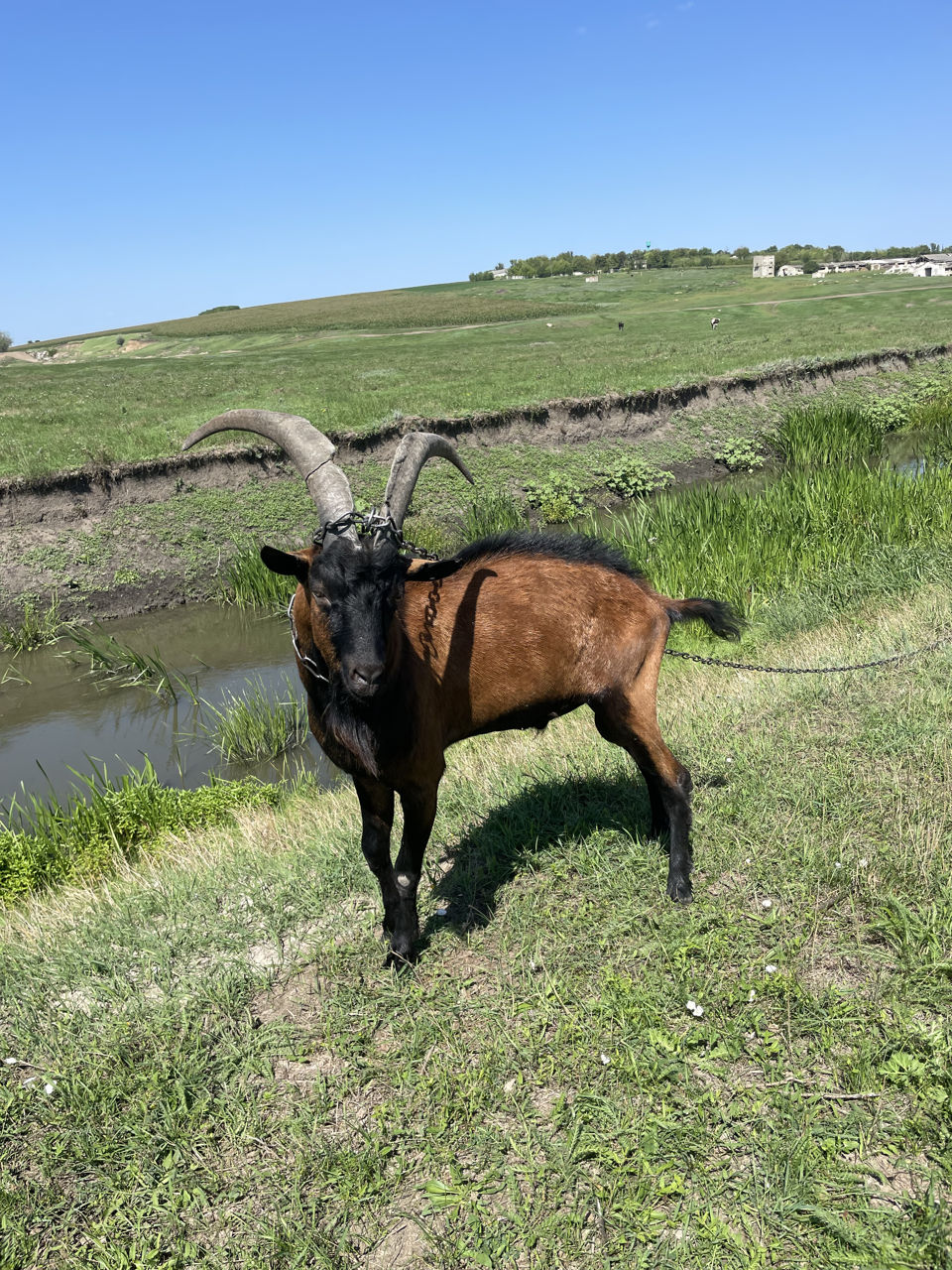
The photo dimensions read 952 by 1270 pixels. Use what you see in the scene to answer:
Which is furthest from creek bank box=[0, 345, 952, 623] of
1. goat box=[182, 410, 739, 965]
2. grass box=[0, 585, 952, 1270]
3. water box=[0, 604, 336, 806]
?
goat box=[182, 410, 739, 965]

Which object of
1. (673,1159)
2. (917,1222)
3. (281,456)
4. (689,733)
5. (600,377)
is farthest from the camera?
(600,377)

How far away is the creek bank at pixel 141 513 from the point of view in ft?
41.6

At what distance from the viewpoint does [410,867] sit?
3623 mm

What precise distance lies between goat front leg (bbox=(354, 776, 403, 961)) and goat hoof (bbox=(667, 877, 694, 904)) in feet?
3.96

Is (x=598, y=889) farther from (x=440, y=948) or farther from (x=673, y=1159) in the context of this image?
(x=673, y=1159)

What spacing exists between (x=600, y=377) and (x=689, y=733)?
64.8ft

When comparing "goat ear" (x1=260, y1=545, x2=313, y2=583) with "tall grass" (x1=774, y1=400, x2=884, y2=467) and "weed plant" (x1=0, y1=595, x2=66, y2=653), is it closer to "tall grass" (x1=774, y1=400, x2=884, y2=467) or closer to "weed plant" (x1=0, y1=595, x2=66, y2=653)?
"weed plant" (x1=0, y1=595, x2=66, y2=653)

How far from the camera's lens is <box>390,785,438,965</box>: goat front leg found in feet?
11.8

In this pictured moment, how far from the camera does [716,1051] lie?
291 centimetres

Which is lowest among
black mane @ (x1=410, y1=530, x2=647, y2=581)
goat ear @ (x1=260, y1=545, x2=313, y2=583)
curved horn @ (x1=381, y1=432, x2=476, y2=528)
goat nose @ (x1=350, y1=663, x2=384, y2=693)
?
goat nose @ (x1=350, y1=663, x2=384, y2=693)

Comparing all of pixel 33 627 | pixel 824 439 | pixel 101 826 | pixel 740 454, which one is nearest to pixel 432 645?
pixel 101 826

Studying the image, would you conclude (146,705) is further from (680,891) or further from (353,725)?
(680,891)

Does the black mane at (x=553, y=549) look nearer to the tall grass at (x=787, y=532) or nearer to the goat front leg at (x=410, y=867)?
the goat front leg at (x=410, y=867)

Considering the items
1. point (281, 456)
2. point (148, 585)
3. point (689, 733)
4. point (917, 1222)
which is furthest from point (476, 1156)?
point (281, 456)
